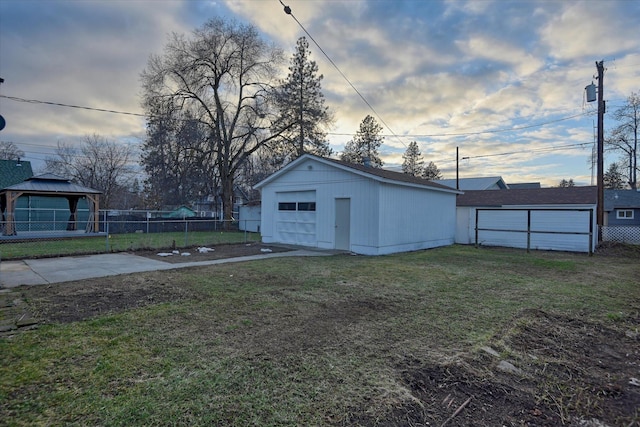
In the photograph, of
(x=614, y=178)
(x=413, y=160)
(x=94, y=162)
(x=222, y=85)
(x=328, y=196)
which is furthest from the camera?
(x=413, y=160)

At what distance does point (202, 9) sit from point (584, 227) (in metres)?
17.1

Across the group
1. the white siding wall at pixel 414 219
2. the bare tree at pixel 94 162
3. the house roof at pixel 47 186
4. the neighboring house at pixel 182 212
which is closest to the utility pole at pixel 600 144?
the white siding wall at pixel 414 219

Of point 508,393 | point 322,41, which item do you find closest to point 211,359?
point 508,393

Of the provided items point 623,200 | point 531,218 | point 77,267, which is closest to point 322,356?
point 77,267

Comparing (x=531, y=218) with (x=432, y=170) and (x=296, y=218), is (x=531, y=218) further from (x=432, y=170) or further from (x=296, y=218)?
(x=432, y=170)

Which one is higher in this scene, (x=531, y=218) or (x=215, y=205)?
(x=215, y=205)

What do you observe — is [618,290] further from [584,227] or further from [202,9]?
[202,9]

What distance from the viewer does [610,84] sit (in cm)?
1398

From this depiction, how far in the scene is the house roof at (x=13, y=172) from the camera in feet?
69.9

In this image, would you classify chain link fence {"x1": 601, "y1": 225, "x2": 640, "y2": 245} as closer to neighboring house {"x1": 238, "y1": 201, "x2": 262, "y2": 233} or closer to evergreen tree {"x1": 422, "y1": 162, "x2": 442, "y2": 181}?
neighboring house {"x1": 238, "y1": 201, "x2": 262, "y2": 233}

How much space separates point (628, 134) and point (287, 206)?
3151cm

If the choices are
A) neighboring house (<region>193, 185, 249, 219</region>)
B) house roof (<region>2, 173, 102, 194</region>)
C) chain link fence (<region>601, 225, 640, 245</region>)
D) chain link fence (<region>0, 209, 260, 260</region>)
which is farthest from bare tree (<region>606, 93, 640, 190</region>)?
house roof (<region>2, 173, 102, 194</region>)

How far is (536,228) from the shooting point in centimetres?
1464

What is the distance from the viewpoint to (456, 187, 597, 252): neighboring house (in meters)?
13.6
